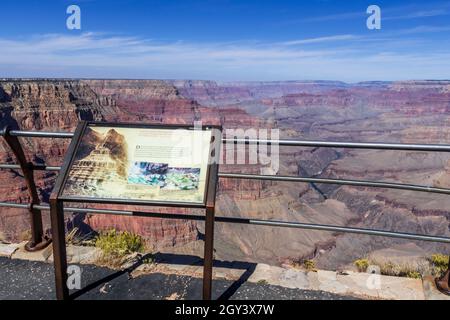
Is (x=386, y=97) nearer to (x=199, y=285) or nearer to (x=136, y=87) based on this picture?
(x=136, y=87)

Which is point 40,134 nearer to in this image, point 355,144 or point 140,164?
point 140,164

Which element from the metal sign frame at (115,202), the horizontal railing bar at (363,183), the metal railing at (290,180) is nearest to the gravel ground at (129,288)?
the metal sign frame at (115,202)

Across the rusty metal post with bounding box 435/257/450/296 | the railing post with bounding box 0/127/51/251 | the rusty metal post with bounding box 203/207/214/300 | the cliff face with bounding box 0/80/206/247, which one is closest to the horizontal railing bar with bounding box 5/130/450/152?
the rusty metal post with bounding box 203/207/214/300

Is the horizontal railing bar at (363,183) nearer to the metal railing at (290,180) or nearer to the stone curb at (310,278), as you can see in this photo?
the metal railing at (290,180)

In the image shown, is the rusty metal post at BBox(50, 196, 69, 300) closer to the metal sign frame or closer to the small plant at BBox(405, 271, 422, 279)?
the metal sign frame

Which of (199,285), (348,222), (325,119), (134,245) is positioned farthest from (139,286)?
(325,119)
